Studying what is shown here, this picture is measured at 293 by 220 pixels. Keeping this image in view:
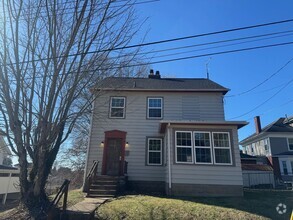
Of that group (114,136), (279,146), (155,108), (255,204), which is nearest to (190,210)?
(255,204)

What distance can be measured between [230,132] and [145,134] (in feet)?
16.2

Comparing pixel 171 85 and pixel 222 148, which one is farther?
pixel 171 85

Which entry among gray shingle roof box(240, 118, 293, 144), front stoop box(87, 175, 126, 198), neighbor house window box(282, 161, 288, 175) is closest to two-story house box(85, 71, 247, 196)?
front stoop box(87, 175, 126, 198)

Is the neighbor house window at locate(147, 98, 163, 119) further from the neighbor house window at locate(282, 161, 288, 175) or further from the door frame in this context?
the neighbor house window at locate(282, 161, 288, 175)

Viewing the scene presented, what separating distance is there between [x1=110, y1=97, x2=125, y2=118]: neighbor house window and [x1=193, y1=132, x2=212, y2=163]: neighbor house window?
16.8 feet

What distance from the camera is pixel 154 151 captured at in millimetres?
13266

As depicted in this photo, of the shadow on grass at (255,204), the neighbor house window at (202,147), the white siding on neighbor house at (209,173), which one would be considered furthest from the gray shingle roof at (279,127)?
the shadow on grass at (255,204)

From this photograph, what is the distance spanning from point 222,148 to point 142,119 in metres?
5.17

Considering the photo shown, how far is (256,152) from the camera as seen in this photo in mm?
30328

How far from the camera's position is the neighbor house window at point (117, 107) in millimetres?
14048

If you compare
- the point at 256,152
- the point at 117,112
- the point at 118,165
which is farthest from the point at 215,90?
the point at 256,152

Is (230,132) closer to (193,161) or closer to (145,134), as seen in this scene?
(193,161)

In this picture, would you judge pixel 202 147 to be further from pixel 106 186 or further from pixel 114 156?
pixel 114 156

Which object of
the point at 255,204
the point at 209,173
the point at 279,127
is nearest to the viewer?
the point at 255,204
